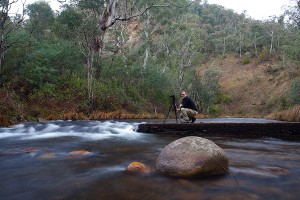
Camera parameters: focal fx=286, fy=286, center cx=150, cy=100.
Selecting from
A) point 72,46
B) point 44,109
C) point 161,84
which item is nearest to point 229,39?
point 161,84

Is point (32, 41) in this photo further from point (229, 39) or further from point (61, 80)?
point (229, 39)

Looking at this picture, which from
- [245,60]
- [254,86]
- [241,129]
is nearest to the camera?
[241,129]

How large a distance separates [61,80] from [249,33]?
47.1 metres

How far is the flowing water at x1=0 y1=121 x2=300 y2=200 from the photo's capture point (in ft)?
13.9

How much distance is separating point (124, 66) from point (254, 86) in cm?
2744

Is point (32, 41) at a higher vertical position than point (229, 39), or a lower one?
lower

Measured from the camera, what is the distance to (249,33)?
57.7 metres

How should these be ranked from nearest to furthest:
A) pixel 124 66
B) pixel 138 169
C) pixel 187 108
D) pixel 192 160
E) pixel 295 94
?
pixel 192 160 < pixel 138 169 < pixel 187 108 < pixel 124 66 < pixel 295 94

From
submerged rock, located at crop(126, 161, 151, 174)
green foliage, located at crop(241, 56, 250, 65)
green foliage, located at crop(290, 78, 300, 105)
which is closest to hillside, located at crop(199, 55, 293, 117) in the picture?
green foliage, located at crop(241, 56, 250, 65)

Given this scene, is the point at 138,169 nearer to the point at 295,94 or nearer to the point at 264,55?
the point at 295,94

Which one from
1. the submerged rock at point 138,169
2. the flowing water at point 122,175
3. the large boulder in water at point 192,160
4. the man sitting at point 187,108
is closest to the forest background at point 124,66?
the flowing water at point 122,175

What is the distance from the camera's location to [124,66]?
26141 mm

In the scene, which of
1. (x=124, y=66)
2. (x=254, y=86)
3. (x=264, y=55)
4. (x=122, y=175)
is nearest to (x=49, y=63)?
(x=124, y=66)

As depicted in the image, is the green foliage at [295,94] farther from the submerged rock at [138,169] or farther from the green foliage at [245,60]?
the submerged rock at [138,169]
